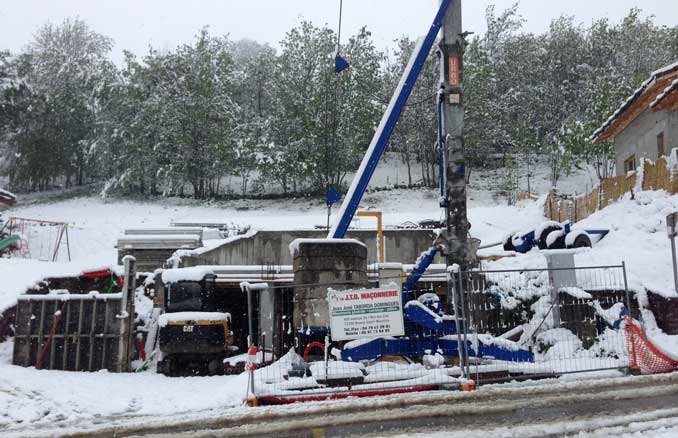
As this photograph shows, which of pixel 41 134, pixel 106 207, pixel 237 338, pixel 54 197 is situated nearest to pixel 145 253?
pixel 237 338

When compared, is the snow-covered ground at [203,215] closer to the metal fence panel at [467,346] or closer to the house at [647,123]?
the house at [647,123]

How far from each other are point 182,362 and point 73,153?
3752 cm

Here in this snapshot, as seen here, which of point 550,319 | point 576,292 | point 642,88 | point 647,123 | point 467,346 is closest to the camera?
point 467,346

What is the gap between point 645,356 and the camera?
8914mm

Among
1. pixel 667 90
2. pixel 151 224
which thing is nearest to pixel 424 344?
pixel 667 90

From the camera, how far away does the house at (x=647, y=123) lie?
1889 centimetres

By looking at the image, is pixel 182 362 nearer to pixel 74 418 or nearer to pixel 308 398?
pixel 74 418

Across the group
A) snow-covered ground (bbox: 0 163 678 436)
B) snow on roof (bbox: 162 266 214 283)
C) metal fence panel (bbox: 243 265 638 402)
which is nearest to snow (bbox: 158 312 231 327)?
snow on roof (bbox: 162 266 214 283)

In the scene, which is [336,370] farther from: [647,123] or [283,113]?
[283,113]

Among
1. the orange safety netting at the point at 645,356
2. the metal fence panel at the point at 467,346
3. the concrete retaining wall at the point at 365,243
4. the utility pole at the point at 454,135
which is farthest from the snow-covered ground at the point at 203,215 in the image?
the orange safety netting at the point at 645,356

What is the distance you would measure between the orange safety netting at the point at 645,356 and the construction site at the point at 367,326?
0.10 feet

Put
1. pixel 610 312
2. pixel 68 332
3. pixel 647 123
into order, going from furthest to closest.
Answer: pixel 647 123
pixel 68 332
pixel 610 312

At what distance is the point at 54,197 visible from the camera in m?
39.8

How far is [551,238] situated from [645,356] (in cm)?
577
